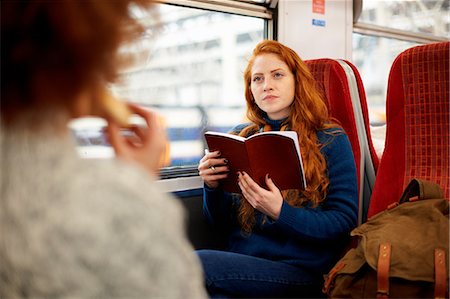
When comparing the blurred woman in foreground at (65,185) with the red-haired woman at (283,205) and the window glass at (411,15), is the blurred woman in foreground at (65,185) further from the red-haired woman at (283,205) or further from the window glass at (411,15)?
the window glass at (411,15)

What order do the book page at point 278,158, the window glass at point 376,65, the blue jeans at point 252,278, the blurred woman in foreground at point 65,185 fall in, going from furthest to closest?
the window glass at point 376,65
the blue jeans at point 252,278
the book page at point 278,158
the blurred woman in foreground at point 65,185

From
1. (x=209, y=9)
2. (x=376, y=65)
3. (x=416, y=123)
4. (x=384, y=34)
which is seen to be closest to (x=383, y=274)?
(x=416, y=123)

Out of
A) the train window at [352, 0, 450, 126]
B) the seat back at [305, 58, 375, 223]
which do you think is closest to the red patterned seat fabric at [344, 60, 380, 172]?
the seat back at [305, 58, 375, 223]

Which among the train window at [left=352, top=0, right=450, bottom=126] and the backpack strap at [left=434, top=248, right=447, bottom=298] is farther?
the train window at [left=352, top=0, right=450, bottom=126]

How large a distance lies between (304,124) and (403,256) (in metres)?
0.69

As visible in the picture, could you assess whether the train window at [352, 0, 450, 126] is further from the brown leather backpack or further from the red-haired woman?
the brown leather backpack

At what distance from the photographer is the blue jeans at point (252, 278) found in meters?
1.74

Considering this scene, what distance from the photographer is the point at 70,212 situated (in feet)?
1.86

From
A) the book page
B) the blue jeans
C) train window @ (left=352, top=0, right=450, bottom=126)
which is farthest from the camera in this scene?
train window @ (left=352, top=0, right=450, bottom=126)

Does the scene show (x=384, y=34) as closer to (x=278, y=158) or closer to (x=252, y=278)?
(x=278, y=158)

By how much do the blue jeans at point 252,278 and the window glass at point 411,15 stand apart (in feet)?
7.61

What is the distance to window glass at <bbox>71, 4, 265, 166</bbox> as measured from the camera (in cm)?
239

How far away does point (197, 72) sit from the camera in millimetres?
2609

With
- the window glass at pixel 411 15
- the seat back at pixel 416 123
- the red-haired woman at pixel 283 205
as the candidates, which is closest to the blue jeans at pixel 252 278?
the red-haired woman at pixel 283 205
